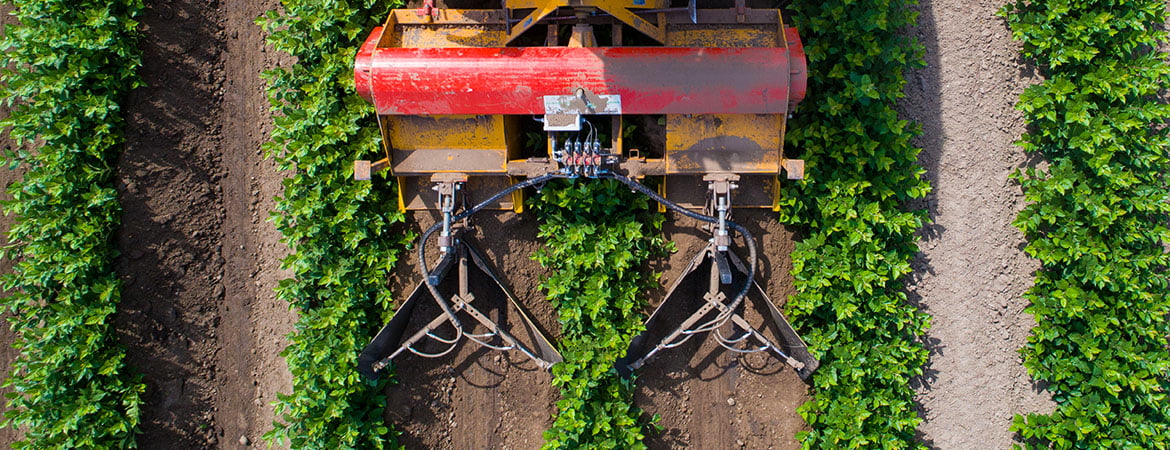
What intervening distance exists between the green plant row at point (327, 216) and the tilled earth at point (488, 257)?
0.98 feet

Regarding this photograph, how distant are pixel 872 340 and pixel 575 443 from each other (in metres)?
2.11

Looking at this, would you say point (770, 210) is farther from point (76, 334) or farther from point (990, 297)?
point (76, 334)

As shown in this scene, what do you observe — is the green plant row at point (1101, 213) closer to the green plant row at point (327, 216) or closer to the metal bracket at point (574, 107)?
the metal bracket at point (574, 107)

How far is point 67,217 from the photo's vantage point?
173 inches

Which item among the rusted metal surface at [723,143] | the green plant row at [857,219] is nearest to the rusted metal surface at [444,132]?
the rusted metal surface at [723,143]

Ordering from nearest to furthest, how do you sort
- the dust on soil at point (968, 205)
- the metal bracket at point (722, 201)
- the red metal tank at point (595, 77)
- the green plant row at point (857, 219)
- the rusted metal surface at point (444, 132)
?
1. the red metal tank at point (595, 77)
2. the metal bracket at point (722, 201)
3. the rusted metal surface at point (444, 132)
4. the green plant row at point (857, 219)
5. the dust on soil at point (968, 205)

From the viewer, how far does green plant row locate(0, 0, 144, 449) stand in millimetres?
4352

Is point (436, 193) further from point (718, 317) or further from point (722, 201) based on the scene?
point (718, 317)

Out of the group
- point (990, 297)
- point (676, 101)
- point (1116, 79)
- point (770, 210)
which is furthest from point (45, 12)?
point (1116, 79)

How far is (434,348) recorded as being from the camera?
15.2ft

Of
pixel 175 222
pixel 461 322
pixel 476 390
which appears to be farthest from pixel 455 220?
pixel 175 222

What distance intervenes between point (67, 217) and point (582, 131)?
3.49 m

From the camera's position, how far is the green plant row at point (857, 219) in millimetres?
4289

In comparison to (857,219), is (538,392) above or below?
below
